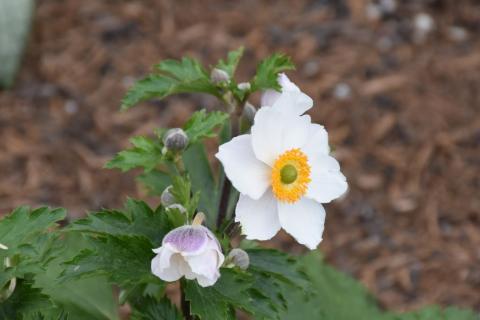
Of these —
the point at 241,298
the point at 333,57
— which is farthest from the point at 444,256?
the point at 241,298

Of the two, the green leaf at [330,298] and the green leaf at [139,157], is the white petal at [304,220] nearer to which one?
the green leaf at [139,157]

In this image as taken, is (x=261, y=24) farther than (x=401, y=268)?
Yes

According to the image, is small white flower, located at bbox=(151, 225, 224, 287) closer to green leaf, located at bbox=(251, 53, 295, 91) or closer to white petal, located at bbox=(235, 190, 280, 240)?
white petal, located at bbox=(235, 190, 280, 240)

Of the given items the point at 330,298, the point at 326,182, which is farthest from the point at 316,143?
the point at 330,298

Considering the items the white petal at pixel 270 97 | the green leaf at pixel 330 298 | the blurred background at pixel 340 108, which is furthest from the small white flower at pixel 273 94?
the blurred background at pixel 340 108

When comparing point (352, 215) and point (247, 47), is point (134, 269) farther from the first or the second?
point (247, 47)

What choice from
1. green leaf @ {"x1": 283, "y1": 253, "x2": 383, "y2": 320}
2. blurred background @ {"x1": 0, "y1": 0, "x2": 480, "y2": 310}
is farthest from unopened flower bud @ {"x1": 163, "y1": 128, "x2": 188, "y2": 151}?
blurred background @ {"x1": 0, "y1": 0, "x2": 480, "y2": 310}
